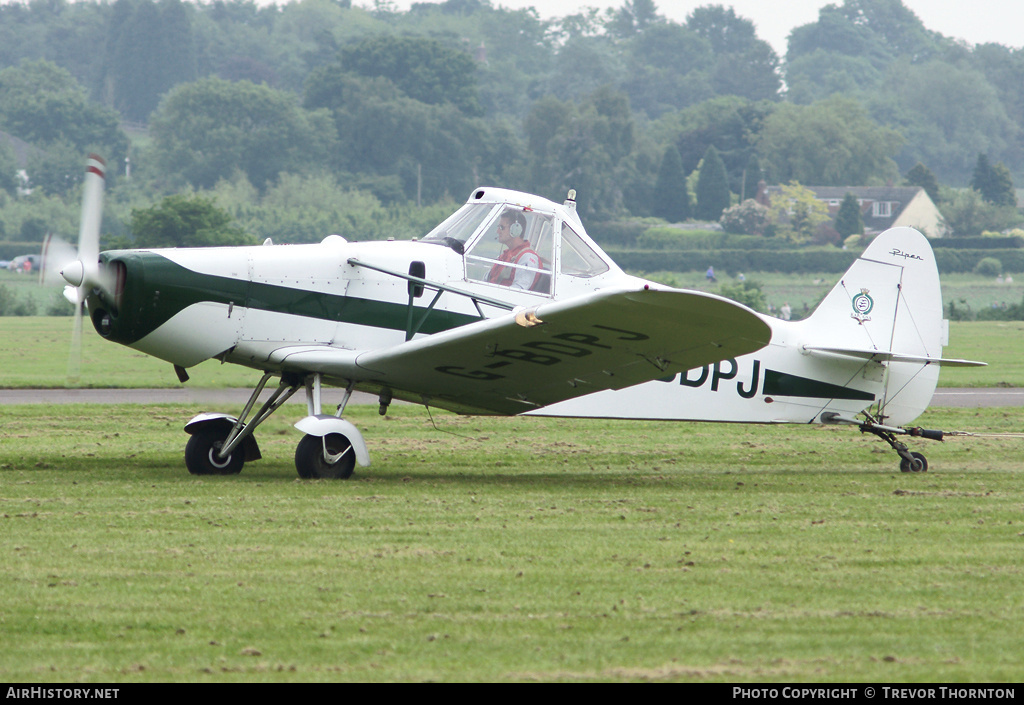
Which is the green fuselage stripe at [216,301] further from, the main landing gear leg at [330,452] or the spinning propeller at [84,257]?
the main landing gear leg at [330,452]

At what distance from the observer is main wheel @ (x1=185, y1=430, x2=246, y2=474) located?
1089 centimetres

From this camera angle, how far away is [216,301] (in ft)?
33.5

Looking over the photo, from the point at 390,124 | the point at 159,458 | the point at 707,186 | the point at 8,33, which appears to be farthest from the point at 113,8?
the point at 159,458

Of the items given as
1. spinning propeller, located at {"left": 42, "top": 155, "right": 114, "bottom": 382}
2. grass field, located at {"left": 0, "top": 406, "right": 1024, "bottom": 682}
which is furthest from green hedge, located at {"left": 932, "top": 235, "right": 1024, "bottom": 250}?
spinning propeller, located at {"left": 42, "top": 155, "right": 114, "bottom": 382}

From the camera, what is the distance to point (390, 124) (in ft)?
339

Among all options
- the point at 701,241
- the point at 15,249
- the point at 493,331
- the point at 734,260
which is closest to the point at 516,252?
the point at 493,331

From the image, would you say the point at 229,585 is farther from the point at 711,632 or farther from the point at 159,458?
the point at 159,458

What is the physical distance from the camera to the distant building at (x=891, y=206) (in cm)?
10312

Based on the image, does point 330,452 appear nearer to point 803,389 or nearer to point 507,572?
point 507,572

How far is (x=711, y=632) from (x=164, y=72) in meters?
149

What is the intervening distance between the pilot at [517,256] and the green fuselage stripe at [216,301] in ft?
1.59

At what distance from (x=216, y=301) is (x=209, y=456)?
1.52 m

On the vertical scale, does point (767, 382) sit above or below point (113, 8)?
below

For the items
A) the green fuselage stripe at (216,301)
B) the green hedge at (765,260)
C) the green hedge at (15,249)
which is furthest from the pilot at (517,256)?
the green hedge at (765,260)
